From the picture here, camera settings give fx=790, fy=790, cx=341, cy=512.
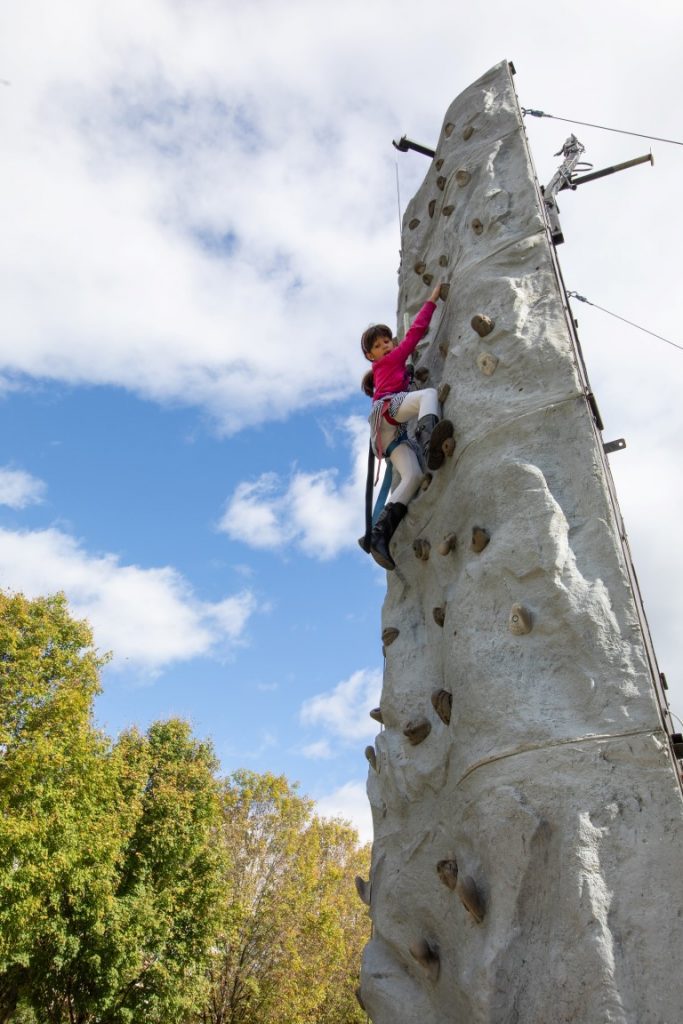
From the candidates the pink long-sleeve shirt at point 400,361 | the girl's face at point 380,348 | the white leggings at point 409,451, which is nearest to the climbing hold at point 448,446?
the white leggings at point 409,451

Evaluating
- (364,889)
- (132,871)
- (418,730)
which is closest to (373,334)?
(418,730)

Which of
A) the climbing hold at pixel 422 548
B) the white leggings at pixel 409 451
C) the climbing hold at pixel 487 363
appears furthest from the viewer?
the white leggings at pixel 409 451

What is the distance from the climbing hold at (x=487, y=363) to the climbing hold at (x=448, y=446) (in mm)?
355

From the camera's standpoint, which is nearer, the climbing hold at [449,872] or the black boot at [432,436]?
the climbing hold at [449,872]

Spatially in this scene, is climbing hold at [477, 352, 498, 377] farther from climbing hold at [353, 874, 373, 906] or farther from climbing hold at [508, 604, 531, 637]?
climbing hold at [353, 874, 373, 906]

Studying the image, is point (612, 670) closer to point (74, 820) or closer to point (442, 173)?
point (442, 173)

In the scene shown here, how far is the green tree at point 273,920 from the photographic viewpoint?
18578mm

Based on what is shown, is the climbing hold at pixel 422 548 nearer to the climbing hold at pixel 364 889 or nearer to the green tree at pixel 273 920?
the climbing hold at pixel 364 889

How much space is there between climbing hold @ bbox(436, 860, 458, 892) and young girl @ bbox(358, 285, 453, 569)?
175cm

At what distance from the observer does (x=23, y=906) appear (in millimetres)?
12586

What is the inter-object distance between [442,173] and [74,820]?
43.1ft

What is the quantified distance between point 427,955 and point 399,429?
263 cm

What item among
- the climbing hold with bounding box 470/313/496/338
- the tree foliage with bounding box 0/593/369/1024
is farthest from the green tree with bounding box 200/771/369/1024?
the climbing hold with bounding box 470/313/496/338

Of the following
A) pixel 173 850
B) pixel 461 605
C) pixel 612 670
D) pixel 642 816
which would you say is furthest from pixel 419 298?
pixel 173 850
